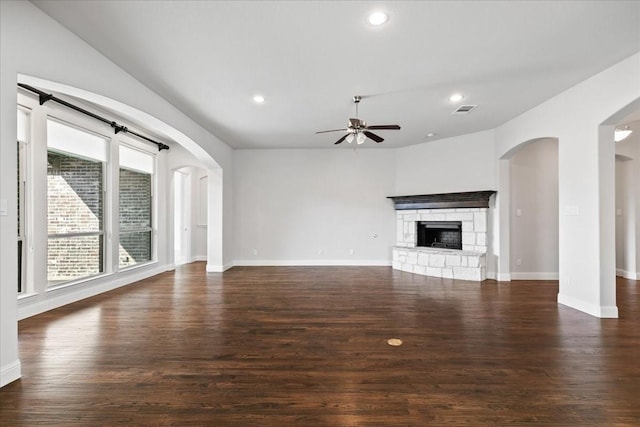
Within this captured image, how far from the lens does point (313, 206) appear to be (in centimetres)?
734

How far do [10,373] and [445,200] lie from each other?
669cm

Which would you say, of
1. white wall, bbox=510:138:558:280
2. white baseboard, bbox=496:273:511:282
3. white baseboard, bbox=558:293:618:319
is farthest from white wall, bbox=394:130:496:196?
white baseboard, bbox=558:293:618:319

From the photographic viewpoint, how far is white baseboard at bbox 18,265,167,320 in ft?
11.8

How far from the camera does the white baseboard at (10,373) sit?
205 cm

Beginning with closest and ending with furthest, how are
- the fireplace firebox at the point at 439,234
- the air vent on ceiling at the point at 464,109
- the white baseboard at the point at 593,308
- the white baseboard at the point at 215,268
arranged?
the white baseboard at the point at 593,308, the air vent on ceiling at the point at 464,109, the fireplace firebox at the point at 439,234, the white baseboard at the point at 215,268

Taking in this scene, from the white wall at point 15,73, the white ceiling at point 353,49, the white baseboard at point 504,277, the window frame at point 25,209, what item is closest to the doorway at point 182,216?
the white ceiling at point 353,49

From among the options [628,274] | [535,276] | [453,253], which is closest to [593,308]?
[535,276]

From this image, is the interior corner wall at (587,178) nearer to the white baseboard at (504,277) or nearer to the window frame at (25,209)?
the white baseboard at (504,277)

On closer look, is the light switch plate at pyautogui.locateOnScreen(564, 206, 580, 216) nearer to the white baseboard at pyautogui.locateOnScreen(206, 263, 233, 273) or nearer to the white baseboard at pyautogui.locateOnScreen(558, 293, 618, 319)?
the white baseboard at pyautogui.locateOnScreen(558, 293, 618, 319)

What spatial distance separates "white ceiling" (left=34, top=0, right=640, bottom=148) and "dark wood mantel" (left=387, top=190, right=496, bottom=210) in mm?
1817

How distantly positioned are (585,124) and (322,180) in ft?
16.4

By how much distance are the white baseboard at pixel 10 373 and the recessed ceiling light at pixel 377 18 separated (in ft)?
12.9

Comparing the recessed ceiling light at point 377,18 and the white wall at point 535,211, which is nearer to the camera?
the recessed ceiling light at point 377,18

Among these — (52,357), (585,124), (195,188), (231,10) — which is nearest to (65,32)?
(231,10)
